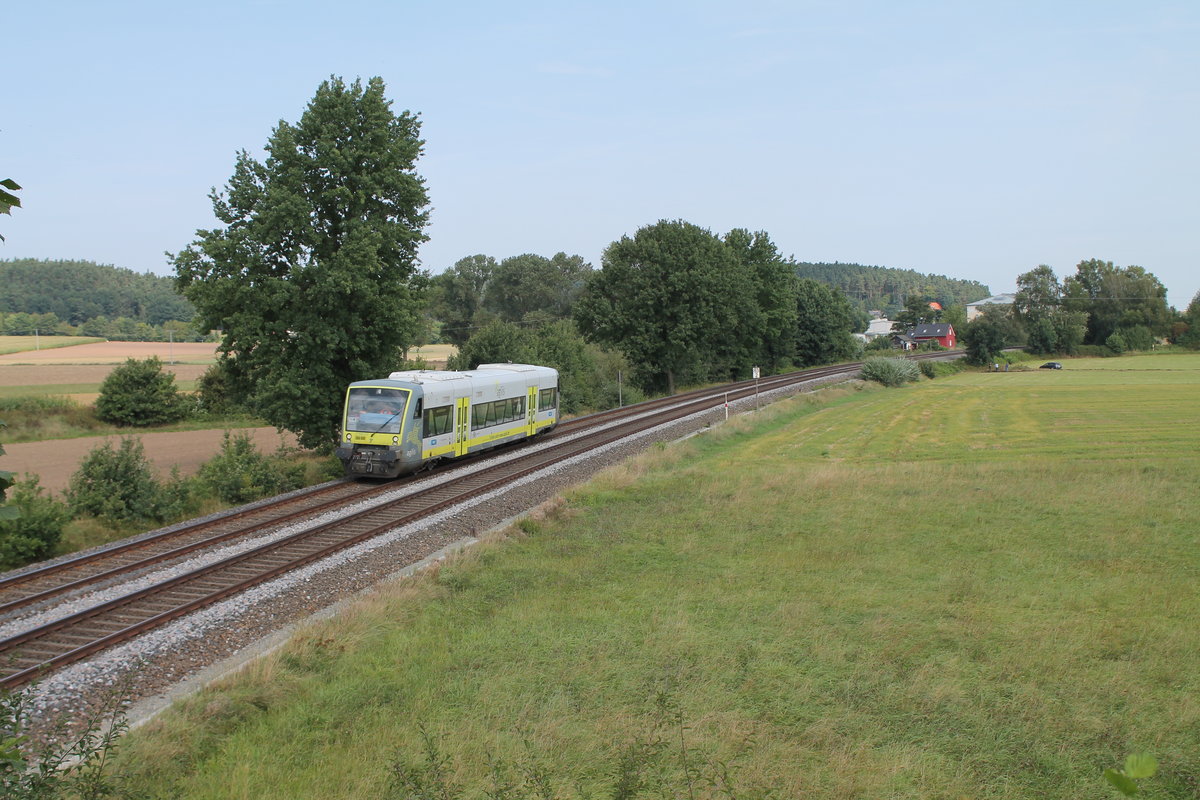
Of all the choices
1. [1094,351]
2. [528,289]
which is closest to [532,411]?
[528,289]

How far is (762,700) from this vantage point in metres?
8.82

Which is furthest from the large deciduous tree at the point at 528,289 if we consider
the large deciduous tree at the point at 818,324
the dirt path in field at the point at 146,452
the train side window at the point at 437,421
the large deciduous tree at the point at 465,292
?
the train side window at the point at 437,421

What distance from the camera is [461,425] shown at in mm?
25578

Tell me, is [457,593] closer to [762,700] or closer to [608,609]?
[608,609]

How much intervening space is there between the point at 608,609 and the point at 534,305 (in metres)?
115

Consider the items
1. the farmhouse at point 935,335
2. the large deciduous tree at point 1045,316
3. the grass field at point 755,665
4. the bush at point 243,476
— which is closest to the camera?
the grass field at point 755,665

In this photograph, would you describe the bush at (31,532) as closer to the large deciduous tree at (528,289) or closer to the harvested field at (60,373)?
the harvested field at (60,373)

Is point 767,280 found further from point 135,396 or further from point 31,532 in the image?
point 31,532

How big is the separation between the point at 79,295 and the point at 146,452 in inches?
3764

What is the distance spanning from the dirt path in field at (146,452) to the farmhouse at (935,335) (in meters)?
117

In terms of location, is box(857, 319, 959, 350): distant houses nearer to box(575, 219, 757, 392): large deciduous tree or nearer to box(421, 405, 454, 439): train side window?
box(575, 219, 757, 392): large deciduous tree

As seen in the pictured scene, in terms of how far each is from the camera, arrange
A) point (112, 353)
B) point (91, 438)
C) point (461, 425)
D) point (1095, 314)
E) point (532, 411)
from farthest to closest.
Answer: point (1095, 314), point (112, 353), point (91, 438), point (532, 411), point (461, 425)

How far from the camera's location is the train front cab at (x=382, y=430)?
22172 mm

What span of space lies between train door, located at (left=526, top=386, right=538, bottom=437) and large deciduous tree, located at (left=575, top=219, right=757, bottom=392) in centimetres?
2625
